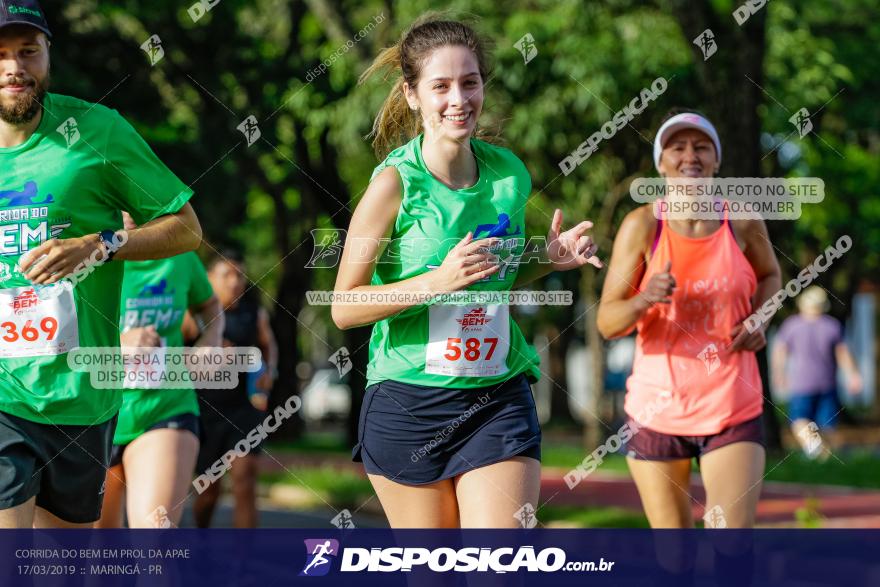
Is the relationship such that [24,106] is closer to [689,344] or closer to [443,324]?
[443,324]

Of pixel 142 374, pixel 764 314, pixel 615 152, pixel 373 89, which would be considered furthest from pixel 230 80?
pixel 764 314

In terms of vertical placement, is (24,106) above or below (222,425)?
below

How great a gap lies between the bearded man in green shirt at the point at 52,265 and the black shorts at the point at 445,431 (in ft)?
2.98

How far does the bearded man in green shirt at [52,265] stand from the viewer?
4055mm

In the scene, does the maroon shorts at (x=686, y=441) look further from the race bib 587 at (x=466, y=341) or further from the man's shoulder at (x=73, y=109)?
the man's shoulder at (x=73, y=109)

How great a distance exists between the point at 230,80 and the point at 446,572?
1134 centimetres

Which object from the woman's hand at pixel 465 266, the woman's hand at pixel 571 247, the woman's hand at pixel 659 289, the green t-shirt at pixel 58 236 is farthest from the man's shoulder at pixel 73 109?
the woman's hand at pixel 659 289

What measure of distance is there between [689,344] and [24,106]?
2.60 meters

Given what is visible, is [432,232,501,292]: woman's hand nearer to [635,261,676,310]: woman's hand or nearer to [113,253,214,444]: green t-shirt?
[635,261,676,310]: woman's hand

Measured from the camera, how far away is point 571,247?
4.27 meters

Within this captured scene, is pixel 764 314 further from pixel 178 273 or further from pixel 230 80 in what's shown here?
pixel 230 80

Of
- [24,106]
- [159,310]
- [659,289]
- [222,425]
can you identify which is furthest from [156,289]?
[659,289]

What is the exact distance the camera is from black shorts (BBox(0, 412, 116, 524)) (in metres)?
3.97

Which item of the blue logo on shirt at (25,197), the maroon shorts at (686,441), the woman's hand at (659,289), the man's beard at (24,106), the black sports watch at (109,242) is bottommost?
the maroon shorts at (686,441)
